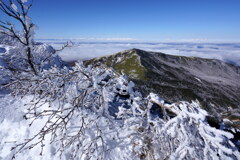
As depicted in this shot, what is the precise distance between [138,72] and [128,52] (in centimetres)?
4200

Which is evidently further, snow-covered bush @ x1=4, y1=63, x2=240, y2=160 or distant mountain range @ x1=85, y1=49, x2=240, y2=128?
distant mountain range @ x1=85, y1=49, x2=240, y2=128

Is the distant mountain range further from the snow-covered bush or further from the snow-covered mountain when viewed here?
the snow-covered bush

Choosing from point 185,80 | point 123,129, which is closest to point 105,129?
point 123,129

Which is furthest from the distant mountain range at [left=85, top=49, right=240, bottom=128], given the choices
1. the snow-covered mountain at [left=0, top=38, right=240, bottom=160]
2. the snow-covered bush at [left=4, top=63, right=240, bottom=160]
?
the snow-covered bush at [left=4, top=63, right=240, bottom=160]

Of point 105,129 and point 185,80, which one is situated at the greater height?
point 105,129

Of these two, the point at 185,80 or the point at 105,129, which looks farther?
the point at 185,80

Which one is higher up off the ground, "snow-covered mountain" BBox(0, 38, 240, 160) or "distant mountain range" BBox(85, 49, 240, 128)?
"snow-covered mountain" BBox(0, 38, 240, 160)

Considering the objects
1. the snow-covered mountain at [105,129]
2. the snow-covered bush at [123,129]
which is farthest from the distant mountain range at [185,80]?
the snow-covered bush at [123,129]

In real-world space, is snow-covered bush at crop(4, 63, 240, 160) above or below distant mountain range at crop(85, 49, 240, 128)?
above

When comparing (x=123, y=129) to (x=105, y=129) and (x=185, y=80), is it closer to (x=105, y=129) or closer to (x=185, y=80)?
(x=105, y=129)

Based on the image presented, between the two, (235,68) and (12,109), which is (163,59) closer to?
(235,68)

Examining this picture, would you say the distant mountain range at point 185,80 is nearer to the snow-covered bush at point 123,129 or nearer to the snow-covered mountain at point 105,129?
the snow-covered mountain at point 105,129

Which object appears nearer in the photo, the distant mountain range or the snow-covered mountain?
the snow-covered mountain

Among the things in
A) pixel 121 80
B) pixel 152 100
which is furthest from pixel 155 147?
pixel 121 80
